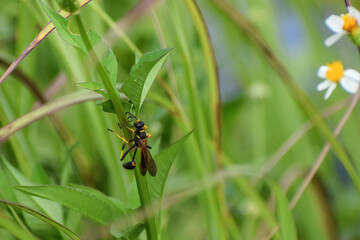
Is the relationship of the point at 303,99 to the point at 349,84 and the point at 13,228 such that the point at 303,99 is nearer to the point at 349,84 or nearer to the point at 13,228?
the point at 349,84

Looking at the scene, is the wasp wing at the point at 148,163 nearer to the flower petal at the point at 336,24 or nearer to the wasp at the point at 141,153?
the wasp at the point at 141,153

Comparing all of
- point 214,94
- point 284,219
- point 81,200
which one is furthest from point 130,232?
point 214,94

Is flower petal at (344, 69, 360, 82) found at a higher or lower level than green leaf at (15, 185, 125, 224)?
higher

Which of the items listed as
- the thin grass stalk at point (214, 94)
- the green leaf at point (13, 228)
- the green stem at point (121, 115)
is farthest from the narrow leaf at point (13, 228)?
the thin grass stalk at point (214, 94)

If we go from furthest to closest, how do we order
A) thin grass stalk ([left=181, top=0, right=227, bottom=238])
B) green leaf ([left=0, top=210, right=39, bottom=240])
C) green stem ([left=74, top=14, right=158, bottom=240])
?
1. thin grass stalk ([left=181, top=0, right=227, bottom=238])
2. green leaf ([left=0, top=210, right=39, bottom=240])
3. green stem ([left=74, top=14, right=158, bottom=240])

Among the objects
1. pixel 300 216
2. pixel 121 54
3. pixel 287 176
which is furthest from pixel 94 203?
pixel 121 54

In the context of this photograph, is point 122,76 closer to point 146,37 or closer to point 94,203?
point 146,37

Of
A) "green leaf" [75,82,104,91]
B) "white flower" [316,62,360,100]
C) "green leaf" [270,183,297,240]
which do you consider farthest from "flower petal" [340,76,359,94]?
"green leaf" [75,82,104,91]

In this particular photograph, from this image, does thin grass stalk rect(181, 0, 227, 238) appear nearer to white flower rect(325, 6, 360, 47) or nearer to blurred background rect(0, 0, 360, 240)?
blurred background rect(0, 0, 360, 240)
